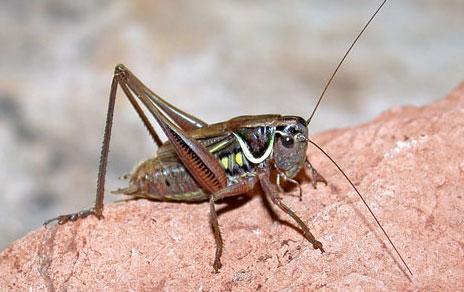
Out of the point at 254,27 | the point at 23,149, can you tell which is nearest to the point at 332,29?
the point at 254,27

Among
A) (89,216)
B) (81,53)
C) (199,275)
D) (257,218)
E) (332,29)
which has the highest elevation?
(81,53)

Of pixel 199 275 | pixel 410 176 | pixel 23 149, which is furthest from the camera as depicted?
pixel 23 149

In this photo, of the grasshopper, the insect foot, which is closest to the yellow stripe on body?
the grasshopper

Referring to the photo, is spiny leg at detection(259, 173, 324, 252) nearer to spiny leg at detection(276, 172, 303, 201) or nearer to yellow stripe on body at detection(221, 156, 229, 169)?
spiny leg at detection(276, 172, 303, 201)

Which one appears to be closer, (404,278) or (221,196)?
(404,278)

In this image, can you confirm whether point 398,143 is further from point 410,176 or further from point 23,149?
point 23,149

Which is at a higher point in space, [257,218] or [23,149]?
[23,149]
